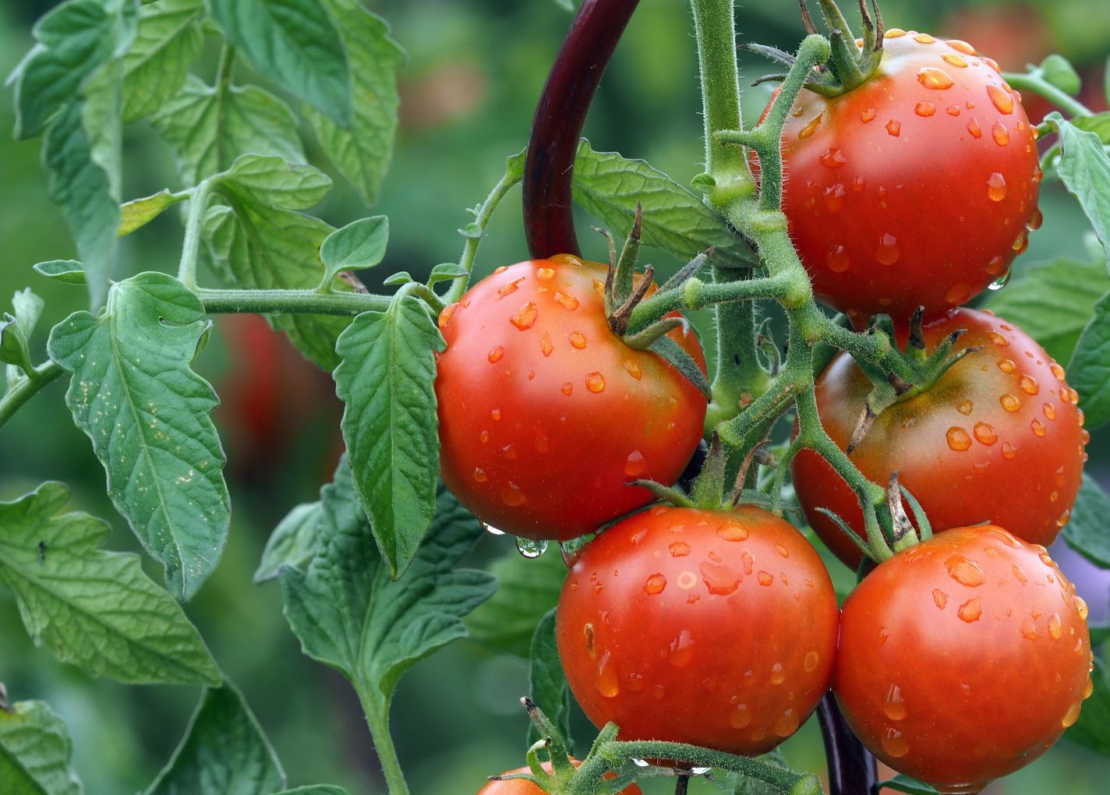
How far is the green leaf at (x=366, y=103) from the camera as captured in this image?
0.78m

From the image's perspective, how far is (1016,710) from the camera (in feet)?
2.04

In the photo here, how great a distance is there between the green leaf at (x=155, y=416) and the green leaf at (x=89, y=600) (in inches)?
7.1

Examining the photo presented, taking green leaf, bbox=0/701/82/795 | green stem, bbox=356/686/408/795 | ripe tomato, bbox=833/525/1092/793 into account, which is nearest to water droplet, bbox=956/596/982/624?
ripe tomato, bbox=833/525/1092/793

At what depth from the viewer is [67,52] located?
528mm

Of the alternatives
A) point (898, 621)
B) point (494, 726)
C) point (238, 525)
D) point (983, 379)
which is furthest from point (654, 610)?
point (494, 726)

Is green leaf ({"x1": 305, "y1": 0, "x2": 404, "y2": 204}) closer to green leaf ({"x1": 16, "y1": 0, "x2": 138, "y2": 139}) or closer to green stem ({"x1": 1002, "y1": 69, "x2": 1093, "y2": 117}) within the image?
green leaf ({"x1": 16, "y1": 0, "x2": 138, "y2": 139})

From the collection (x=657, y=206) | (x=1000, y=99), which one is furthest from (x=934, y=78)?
(x=657, y=206)

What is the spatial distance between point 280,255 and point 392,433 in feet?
0.88

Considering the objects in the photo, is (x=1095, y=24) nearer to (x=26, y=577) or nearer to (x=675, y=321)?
(x=675, y=321)

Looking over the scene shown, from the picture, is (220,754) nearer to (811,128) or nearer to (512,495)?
(512,495)

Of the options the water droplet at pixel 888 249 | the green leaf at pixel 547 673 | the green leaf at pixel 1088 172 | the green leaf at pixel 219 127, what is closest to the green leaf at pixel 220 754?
the green leaf at pixel 547 673

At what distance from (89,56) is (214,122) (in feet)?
1.47

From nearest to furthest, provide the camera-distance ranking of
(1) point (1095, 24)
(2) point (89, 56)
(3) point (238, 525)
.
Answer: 1. (2) point (89, 56)
2. (3) point (238, 525)
3. (1) point (1095, 24)

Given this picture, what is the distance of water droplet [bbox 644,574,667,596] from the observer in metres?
0.64
